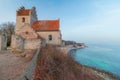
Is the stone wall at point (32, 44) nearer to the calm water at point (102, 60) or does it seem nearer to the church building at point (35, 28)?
the church building at point (35, 28)

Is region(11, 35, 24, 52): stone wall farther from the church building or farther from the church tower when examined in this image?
the church tower

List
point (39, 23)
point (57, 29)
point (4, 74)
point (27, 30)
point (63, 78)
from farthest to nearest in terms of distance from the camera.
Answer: point (39, 23) < point (57, 29) < point (27, 30) < point (63, 78) < point (4, 74)

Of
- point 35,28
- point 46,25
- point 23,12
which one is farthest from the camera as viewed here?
point 23,12

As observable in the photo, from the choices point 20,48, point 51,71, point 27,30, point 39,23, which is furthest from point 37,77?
point 39,23

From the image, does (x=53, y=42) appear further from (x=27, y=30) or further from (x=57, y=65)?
(x=57, y=65)

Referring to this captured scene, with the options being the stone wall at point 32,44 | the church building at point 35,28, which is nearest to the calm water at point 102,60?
the church building at point 35,28

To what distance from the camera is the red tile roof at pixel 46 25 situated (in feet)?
116

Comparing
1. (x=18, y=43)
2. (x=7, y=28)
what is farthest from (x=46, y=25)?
(x=7, y=28)

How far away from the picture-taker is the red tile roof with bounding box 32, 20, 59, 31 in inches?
1390

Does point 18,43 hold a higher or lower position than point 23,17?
lower

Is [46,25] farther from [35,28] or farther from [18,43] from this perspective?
[18,43]

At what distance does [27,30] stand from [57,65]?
17.6 metres

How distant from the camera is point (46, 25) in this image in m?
36.2

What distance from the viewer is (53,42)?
117ft
